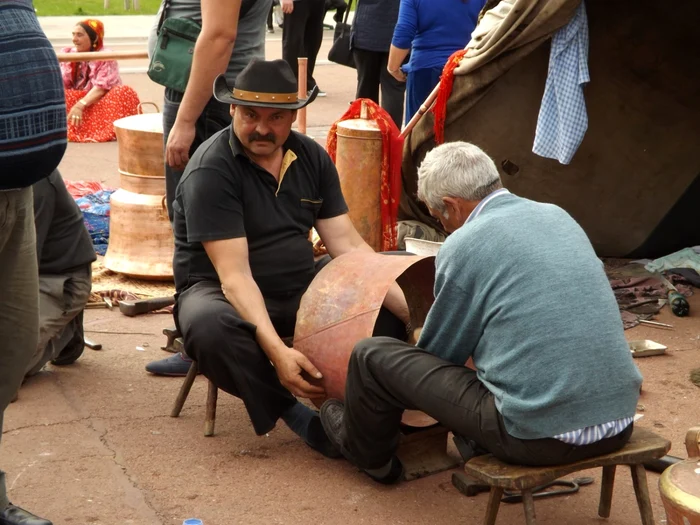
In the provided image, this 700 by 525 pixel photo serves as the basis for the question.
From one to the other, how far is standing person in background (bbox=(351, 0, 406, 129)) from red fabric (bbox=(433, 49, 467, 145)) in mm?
1874

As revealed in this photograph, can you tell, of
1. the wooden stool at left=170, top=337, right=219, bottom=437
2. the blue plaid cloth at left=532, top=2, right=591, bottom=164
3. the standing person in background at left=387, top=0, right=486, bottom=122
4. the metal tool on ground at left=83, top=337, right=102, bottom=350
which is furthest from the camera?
the standing person in background at left=387, top=0, right=486, bottom=122

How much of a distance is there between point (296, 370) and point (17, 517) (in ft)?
3.69

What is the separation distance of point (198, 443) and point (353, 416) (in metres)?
0.86

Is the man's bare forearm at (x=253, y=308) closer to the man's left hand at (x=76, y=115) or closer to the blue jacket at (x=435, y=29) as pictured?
the blue jacket at (x=435, y=29)

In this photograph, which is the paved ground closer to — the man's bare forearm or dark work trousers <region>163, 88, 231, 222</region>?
the man's bare forearm

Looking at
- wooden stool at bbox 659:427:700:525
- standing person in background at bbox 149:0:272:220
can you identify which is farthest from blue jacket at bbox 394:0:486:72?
wooden stool at bbox 659:427:700:525

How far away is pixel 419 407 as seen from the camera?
363 cm

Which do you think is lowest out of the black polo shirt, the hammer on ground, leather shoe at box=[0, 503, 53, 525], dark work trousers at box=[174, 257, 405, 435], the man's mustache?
the hammer on ground

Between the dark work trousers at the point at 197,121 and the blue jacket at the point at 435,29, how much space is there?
2.85 m

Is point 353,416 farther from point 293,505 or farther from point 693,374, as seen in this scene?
point 693,374

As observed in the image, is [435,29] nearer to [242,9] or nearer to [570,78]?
[570,78]

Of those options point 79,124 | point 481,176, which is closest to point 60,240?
point 481,176

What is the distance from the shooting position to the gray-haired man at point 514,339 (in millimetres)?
3330

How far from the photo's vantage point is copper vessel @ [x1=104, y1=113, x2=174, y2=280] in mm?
6363
